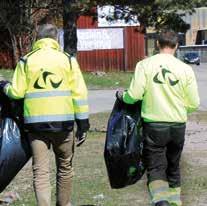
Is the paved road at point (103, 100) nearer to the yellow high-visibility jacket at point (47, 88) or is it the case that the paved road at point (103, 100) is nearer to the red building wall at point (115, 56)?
the red building wall at point (115, 56)

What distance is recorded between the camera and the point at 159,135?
237 inches

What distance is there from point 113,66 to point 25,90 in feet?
104

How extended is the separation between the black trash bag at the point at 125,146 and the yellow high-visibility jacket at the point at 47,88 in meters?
0.45

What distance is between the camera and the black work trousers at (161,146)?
6.03 metres

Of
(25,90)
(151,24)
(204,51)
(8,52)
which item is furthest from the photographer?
(204,51)

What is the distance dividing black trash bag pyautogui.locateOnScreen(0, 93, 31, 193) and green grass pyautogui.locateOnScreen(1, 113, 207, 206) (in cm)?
92

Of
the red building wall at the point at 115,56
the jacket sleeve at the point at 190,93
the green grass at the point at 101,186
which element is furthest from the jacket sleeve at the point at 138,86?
the red building wall at the point at 115,56

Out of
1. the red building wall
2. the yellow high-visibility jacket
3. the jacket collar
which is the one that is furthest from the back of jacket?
the red building wall

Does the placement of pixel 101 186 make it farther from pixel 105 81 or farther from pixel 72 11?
pixel 105 81

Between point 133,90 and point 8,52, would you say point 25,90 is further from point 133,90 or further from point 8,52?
point 8,52

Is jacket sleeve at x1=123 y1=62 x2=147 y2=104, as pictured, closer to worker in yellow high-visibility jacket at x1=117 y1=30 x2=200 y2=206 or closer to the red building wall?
worker in yellow high-visibility jacket at x1=117 y1=30 x2=200 y2=206

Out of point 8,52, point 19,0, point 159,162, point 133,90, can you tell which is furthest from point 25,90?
point 8,52

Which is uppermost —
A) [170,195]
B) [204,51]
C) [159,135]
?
[159,135]

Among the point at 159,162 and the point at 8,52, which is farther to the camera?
the point at 8,52
